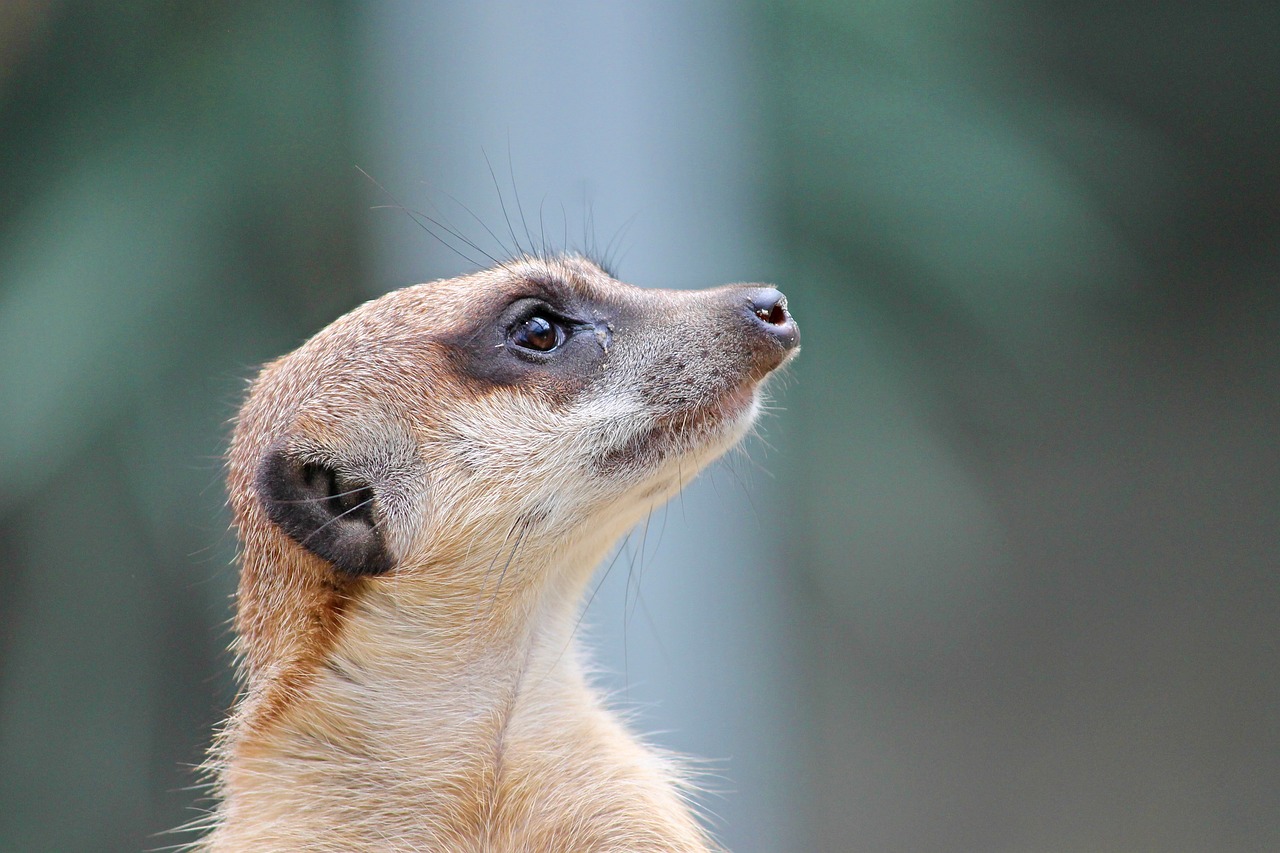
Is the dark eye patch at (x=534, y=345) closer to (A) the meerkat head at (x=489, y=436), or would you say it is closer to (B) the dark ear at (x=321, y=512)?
(A) the meerkat head at (x=489, y=436)

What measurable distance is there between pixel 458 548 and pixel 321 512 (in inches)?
7.3

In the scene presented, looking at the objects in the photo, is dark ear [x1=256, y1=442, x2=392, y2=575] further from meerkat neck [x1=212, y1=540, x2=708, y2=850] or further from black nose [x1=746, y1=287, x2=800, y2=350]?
black nose [x1=746, y1=287, x2=800, y2=350]

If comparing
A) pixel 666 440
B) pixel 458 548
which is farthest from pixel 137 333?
pixel 666 440

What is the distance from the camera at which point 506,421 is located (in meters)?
1.45

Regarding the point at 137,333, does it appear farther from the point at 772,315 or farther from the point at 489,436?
the point at 772,315

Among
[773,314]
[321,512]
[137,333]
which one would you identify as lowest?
[321,512]

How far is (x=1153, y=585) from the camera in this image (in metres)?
3.67

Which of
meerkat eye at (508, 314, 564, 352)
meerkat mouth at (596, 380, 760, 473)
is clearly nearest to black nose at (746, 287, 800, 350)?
meerkat mouth at (596, 380, 760, 473)

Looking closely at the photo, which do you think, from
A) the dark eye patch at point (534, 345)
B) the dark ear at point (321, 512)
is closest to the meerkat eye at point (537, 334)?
the dark eye patch at point (534, 345)

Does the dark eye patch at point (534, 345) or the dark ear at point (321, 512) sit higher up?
the dark eye patch at point (534, 345)

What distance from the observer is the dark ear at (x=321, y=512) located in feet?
4.53

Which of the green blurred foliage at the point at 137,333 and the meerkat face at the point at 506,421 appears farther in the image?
the green blurred foliage at the point at 137,333

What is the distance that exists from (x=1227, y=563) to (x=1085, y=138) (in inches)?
64.7

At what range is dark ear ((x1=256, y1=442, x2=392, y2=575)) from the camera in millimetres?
1380
